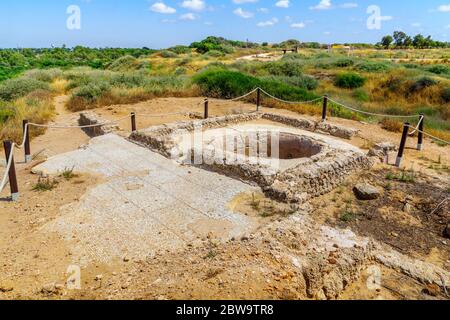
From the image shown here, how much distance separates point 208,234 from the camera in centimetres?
482

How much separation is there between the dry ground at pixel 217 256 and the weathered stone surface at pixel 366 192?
0.17 meters

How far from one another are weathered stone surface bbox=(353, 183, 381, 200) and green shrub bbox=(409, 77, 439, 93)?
15325 mm

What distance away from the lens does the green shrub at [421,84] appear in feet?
61.9

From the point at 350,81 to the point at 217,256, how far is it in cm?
2042

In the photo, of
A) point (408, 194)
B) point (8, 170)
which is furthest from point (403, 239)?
point (8, 170)

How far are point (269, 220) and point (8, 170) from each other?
14.3 feet

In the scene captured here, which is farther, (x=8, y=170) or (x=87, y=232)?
(x=8, y=170)

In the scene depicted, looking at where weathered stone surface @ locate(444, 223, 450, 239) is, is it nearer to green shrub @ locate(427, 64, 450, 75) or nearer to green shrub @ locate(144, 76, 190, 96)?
green shrub @ locate(144, 76, 190, 96)

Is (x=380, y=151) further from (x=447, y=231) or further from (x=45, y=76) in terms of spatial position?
(x=45, y=76)

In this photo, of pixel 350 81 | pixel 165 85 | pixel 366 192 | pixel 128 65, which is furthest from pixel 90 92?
pixel 128 65

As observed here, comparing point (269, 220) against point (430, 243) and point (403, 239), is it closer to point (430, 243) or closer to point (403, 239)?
point (403, 239)

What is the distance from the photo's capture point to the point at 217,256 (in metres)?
4.13

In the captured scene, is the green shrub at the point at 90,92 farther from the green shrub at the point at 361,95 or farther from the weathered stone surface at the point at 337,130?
the green shrub at the point at 361,95

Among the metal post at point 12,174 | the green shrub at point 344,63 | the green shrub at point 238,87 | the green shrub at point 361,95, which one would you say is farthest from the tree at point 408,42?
the metal post at point 12,174
